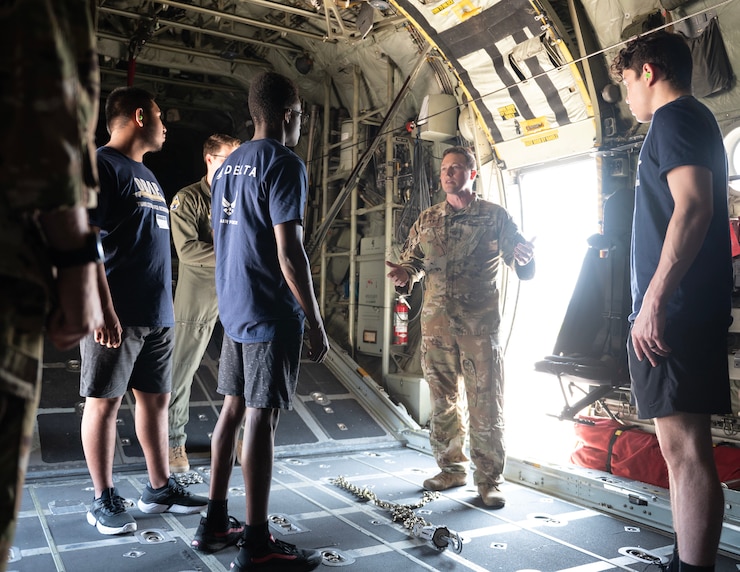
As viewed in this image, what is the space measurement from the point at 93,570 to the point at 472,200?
2.97m

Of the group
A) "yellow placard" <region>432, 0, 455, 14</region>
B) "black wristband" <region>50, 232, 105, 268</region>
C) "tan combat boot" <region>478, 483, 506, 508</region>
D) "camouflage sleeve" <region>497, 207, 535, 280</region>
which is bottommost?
"tan combat boot" <region>478, 483, 506, 508</region>

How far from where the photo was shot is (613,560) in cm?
282

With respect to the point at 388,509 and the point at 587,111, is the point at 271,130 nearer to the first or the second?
the point at 388,509

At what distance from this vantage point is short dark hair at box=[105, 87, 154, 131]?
3.14 meters

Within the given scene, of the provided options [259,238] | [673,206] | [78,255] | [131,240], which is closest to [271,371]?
[259,238]

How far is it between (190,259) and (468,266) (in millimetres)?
1917

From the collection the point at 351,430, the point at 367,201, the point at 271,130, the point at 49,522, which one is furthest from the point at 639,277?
the point at 367,201

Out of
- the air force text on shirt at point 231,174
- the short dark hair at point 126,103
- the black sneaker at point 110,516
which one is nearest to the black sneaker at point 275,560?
the black sneaker at point 110,516

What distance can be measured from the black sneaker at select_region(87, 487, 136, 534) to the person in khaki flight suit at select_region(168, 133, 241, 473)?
1.21m

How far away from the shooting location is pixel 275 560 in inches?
96.8

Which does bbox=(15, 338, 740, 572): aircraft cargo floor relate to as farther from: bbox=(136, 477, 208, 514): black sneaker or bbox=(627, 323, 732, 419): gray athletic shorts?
bbox=(627, 323, 732, 419): gray athletic shorts

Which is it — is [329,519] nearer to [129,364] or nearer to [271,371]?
[271,371]

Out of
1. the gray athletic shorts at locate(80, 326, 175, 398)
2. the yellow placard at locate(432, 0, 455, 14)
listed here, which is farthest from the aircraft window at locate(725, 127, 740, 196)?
the gray athletic shorts at locate(80, 326, 175, 398)

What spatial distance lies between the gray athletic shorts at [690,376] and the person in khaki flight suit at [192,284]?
3022 mm
